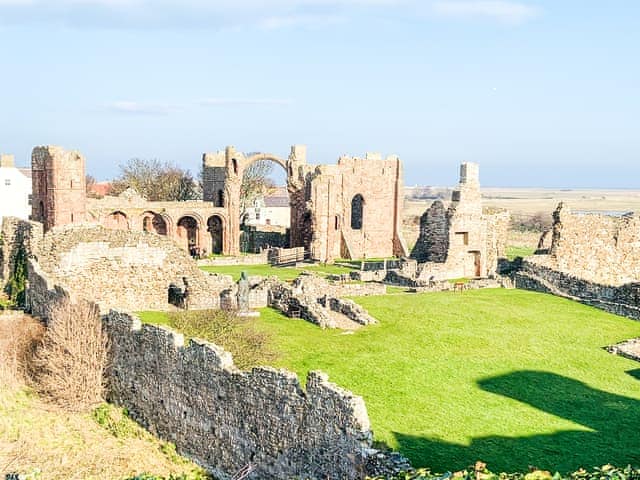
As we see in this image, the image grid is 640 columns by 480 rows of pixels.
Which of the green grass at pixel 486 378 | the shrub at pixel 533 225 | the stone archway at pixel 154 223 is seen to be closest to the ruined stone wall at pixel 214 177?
the stone archway at pixel 154 223

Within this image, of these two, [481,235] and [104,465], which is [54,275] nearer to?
[104,465]

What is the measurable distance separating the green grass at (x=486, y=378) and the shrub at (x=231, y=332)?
0.57 metres

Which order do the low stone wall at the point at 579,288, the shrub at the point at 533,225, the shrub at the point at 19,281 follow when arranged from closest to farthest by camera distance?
the low stone wall at the point at 579,288 → the shrub at the point at 19,281 → the shrub at the point at 533,225

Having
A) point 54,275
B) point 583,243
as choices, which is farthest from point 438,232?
point 54,275

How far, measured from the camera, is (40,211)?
34.5m

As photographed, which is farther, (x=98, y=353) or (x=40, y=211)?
(x=40, y=211)

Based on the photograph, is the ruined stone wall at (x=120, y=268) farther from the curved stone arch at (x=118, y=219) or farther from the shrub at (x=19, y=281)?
the curved stone arch at (x=118, y=219)

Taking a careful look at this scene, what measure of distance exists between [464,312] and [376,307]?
256cm

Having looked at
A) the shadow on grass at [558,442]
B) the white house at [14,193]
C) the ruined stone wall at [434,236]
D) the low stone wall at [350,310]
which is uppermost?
the white house at [14,193]

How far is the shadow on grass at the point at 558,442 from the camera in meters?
12.6

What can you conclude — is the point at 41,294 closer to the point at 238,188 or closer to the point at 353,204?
the point at 238,188

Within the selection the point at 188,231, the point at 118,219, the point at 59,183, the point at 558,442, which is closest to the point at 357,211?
the point at 188,231

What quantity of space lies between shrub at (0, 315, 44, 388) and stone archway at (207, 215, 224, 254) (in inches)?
1154

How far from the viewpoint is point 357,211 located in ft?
170
